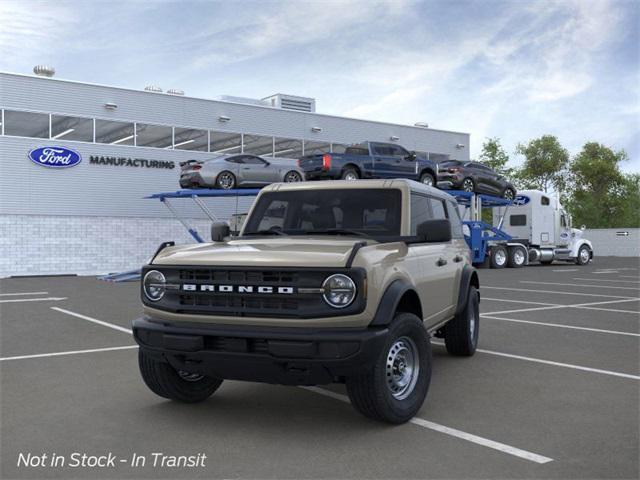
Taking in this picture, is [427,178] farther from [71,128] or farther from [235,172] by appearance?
[71,128]

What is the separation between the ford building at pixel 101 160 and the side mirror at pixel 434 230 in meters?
23.2

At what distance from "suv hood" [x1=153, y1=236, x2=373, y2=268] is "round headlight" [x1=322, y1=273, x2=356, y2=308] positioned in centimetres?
12

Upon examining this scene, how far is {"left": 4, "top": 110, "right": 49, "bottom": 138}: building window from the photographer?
25.2 metres

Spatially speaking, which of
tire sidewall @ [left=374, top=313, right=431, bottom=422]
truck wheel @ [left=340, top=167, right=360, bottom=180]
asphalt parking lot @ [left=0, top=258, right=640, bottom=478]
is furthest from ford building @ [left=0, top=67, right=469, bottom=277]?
tire sidewall @ [left=374, top=313, right=431, bottom=422]

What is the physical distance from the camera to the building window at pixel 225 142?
99.4 feet

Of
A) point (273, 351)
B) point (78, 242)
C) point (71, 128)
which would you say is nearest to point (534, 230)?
point (78, 242)

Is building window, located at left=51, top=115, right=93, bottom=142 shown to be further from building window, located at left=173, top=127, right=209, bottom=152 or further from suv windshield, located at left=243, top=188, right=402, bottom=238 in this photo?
suv windshield, located at left=243, top=188, right=402, bottom=238

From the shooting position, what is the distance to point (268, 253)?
464cm

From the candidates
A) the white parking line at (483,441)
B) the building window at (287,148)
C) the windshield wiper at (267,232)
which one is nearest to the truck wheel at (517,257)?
the building window at (287,148)

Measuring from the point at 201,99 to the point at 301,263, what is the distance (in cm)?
2656

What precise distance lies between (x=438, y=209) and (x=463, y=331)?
1470mm

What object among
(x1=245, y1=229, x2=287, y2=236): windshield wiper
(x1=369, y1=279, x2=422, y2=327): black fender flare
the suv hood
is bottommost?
(x1=369, y1=279, x2=422, y2=327): black fender flare

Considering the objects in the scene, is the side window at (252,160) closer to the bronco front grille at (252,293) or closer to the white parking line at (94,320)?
the white parking line at (94,320)

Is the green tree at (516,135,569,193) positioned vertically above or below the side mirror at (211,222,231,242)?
above
